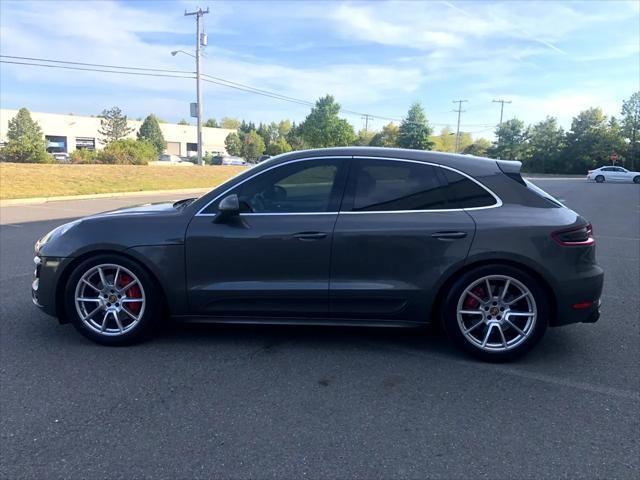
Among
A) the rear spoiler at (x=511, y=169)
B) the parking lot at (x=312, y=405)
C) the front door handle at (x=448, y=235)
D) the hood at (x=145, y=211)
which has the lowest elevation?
the parking lot at (x=312, y=405)

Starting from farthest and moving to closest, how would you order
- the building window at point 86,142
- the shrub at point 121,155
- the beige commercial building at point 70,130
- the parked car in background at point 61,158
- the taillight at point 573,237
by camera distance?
the building window at point 86,142, the beige commercial building at point 70,130, the parked car in background at point 61,158, the shrub at point 121,155, the taillight at point 573,237

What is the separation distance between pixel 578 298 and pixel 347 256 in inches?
67.9

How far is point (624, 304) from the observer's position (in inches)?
217

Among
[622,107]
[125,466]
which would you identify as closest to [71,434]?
[125,466]

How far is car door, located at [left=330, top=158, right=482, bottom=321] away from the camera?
3.88m

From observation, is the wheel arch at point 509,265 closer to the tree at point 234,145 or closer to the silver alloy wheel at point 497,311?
the silver alloy wheel at point 497,311

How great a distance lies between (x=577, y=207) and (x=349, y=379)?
16.9 metres

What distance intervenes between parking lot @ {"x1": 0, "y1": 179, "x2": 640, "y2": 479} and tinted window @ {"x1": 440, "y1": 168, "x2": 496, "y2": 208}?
3.88 feet

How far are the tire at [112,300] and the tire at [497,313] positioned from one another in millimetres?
2310

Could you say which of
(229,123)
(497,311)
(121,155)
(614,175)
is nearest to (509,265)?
(497,311)

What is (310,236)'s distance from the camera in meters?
3.94

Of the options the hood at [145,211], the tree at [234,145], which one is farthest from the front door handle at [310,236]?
the tree at [234,145]

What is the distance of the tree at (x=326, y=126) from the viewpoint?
6297cm

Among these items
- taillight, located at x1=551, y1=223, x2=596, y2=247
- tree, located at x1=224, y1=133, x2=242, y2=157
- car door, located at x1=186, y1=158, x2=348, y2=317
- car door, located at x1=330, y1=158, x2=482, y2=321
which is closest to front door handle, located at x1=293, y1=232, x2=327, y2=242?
car door, located at x1=186, y1=158, x2=348, y2=317
